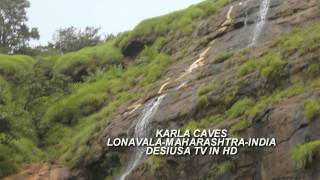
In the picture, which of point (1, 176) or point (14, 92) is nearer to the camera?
point (1, 176)

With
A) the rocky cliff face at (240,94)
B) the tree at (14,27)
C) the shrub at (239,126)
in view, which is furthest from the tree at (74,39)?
the shrub at (239,126)

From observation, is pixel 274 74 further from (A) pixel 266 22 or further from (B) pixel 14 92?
(B) pixel 14 92

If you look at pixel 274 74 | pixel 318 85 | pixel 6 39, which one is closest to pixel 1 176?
pixel 274 74

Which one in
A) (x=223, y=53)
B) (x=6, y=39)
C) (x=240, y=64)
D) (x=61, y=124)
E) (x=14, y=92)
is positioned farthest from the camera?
(x=6, y=39)

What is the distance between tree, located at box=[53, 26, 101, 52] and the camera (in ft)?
155

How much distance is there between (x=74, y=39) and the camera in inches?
1876

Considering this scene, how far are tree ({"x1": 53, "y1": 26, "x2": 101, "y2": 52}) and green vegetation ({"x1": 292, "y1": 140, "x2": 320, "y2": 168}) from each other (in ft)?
109

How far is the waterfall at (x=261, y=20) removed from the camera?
24.3 metres

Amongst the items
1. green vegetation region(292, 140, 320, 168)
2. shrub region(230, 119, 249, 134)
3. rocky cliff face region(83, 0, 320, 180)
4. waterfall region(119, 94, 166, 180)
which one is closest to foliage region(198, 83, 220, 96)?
rocky cliff face region(83, 0, 320, 180)

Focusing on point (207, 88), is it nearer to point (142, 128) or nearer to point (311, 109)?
point (142, 128)

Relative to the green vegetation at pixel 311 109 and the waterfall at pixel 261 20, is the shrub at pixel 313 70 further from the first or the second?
the waterfall at pixel 261 20

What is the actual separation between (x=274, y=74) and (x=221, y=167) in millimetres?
3674

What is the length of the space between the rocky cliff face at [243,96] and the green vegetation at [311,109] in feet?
0.23

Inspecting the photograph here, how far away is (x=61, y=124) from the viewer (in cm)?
2964
